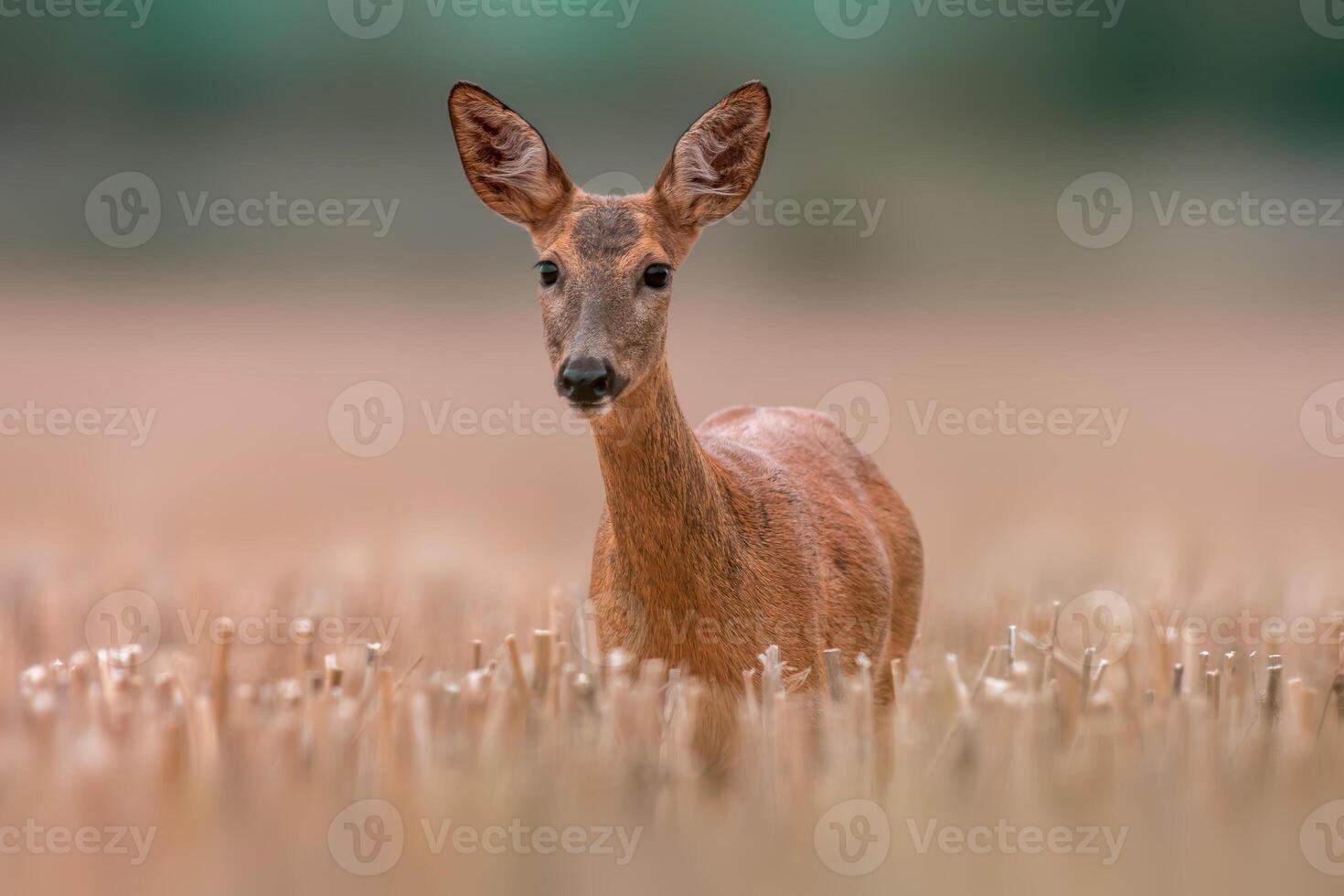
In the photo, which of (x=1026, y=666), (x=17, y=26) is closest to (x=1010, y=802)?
(x=1026, y=666)

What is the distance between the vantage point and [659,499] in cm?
554

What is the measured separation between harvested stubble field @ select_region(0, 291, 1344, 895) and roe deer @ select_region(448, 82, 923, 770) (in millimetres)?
188

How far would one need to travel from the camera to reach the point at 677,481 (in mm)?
5539

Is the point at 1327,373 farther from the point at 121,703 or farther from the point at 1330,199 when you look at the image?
the point at 121,703

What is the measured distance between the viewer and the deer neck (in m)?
5.52

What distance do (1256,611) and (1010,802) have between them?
387 centimetres
